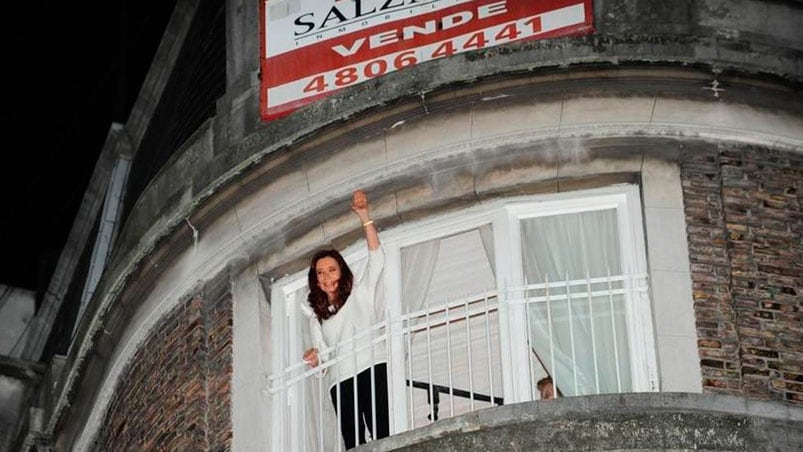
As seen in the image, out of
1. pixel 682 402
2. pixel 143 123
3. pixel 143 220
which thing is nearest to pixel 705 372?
pixel 682 402

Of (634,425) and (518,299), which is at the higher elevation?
(518,299)

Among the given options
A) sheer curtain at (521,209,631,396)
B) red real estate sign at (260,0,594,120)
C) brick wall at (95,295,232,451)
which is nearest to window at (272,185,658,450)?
sheer curtain at (521,209,631,396)

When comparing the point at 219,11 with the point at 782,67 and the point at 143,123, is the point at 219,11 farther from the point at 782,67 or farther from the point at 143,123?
the point at 782,67

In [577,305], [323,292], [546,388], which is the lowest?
[546,388]

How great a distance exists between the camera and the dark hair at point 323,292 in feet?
70.5

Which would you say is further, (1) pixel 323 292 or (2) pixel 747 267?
(1) pixel 323 292

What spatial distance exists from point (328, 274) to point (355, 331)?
53 centimetres

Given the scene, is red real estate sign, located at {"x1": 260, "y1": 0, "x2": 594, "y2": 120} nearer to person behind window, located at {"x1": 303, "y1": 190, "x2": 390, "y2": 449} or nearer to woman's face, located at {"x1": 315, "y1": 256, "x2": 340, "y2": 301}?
person behind window, located at {"x1": 303, "y1": 190, "x2": 390, "y2": 449}

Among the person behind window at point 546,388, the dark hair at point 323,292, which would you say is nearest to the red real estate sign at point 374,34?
the dark hair at point 323,292

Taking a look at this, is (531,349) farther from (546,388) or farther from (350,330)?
(350,330)

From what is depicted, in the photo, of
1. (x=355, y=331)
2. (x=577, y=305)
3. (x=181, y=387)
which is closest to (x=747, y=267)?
(x=577, y=305)

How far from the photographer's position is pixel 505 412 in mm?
19719

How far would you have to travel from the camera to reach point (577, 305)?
20.8 metres

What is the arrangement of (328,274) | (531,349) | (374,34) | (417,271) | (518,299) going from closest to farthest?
(531,349)
(518,299)
(328,274)
(417,271)
(374,34)
